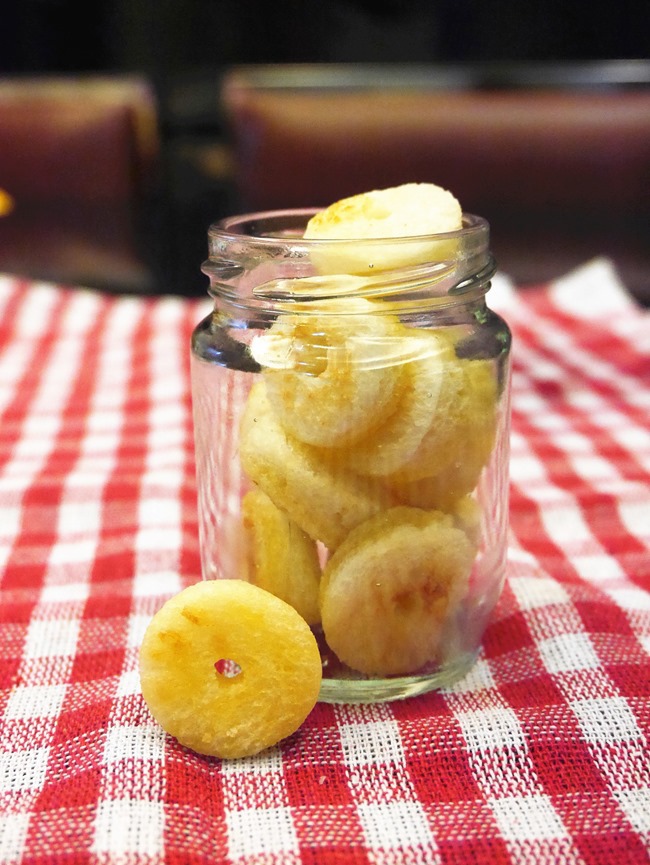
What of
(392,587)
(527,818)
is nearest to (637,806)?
(527,818)

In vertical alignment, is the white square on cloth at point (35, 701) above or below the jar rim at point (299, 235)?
below

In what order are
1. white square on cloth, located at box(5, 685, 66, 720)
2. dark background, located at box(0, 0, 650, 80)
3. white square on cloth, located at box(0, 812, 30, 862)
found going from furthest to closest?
dark background, located at box(0, 0, 650, 80) → white square on cloth, located at box(5, 685, 66, 720) → white square on cloth, located at box(0, 812, 30, 862)

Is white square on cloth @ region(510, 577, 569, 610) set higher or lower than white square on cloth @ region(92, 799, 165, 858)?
lower

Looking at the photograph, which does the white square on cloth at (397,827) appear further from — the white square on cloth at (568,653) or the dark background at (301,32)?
the dark background at (301,32)

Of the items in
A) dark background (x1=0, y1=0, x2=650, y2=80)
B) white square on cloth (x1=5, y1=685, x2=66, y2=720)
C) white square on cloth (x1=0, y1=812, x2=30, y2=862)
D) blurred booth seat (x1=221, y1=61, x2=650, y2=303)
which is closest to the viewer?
white square on cloth (x1=0, y1=812, x2=30, y2=862)

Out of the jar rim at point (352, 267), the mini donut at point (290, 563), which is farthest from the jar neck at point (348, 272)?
the mini donut at point (290, 563)

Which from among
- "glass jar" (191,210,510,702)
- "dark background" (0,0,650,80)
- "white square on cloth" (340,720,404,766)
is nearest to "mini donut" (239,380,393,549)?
"glass jar" (191,210,510,702)

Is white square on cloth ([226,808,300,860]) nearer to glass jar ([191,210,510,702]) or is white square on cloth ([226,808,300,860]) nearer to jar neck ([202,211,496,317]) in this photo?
glass jar ([191,210,510,702])

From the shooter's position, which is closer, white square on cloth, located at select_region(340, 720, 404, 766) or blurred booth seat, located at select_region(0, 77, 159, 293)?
white square on cloth, located at select_region(340, 720, 404, 766)
